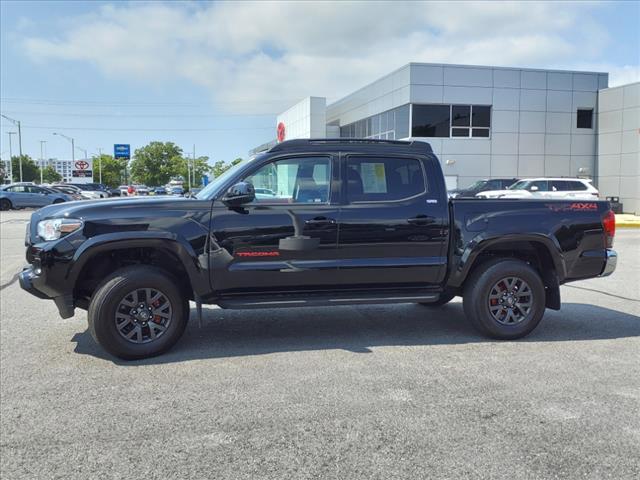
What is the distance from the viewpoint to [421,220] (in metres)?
5.42

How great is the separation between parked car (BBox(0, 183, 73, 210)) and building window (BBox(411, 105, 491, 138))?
67.1 ft

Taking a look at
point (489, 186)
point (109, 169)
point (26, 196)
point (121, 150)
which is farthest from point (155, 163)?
point (489, 186)

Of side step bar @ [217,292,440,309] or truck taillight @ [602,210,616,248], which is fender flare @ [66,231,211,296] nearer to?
side step bar @ [217,292,440,309]

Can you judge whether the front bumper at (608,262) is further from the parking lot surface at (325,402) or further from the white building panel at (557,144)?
A: the white building panel at (557,144)

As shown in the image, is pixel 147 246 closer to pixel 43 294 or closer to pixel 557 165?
pixel 43 294

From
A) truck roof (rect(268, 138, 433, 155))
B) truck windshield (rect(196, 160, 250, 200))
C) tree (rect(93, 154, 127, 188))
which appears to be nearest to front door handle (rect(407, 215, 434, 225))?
truck roof (rect(268, 138, 433, 155))

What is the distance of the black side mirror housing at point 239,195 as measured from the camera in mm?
4883

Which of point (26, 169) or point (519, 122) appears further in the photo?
point (26, 169)

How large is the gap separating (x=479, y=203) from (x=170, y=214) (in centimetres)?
308

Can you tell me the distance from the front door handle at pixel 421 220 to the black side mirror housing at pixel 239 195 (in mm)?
1592

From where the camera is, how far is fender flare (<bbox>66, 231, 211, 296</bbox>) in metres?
4.76

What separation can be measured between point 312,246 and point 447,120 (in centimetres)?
2510

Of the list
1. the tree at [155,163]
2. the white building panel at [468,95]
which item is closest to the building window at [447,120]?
the white building panel at [468,95]

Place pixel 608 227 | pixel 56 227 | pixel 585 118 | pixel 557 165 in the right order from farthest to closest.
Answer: pixel 585 118 → pixel 557 165 → pixel 608 227 → pixel 56 227
